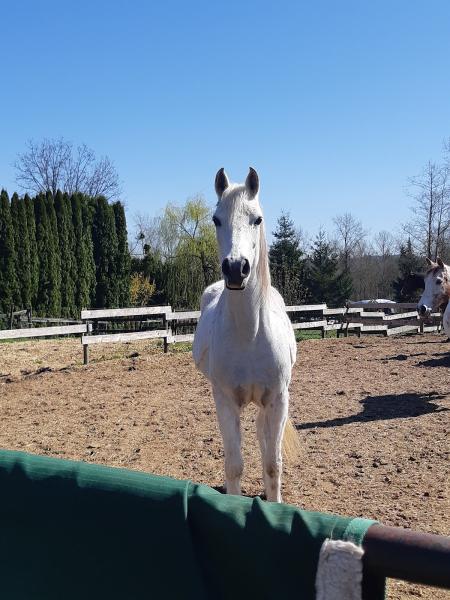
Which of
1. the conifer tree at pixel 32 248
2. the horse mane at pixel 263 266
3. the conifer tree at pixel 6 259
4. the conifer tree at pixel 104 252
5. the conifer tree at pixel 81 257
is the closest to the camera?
the horse mane at pixel 263 266

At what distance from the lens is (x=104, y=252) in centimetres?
2656

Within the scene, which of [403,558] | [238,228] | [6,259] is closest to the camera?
[403,558]

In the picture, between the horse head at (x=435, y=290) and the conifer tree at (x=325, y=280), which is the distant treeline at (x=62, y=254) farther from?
the horse head at (x=435, y=290)

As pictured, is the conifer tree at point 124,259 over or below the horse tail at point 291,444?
over

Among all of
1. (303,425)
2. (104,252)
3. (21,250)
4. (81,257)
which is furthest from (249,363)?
(104,252)

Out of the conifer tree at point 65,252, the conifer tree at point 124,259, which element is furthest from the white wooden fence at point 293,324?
the conifer tree at point 124,259

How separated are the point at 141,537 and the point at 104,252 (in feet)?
85.6

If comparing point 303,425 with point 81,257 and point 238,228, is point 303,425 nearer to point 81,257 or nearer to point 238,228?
point 238,228

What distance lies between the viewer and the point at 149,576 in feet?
4.00

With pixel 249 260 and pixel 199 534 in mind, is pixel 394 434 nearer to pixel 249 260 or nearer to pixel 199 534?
pixel 249 260

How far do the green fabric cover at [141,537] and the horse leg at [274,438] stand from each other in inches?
95.4

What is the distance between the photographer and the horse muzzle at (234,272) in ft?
9.42

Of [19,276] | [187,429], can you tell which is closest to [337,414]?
[187,429]

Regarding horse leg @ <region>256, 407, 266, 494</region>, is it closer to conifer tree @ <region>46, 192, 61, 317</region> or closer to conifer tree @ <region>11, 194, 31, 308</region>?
conifer tree @ <region>11, 194, 31, 308</region>
